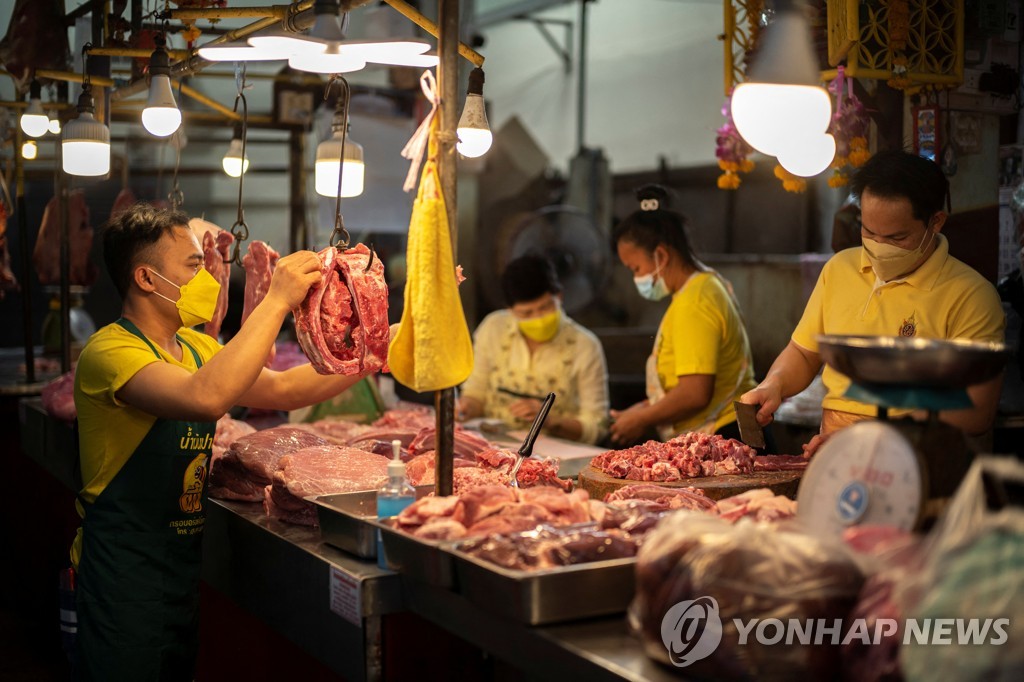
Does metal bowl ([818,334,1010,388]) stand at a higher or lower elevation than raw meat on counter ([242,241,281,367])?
lower

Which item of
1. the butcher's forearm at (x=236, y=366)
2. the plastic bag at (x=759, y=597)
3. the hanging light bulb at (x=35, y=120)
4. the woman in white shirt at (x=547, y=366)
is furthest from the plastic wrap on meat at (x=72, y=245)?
the plastic bag at (x=759, y=597)

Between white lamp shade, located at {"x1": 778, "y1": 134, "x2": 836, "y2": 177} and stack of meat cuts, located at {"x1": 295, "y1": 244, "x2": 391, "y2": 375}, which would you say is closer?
white lamp shade, located at {"x1": 778, "y1": 134, "x2": 836, "y2": 177}

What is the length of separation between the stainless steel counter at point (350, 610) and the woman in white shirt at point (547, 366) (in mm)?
2395

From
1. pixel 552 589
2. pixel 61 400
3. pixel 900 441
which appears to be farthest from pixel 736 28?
pixel 61 400

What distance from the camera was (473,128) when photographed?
3.36m

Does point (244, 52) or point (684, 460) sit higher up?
point (244, 52)

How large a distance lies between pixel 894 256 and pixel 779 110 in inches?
39.0

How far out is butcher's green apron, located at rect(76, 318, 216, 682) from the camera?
10.2 ft

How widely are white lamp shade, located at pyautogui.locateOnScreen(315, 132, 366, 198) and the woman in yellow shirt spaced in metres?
1.68

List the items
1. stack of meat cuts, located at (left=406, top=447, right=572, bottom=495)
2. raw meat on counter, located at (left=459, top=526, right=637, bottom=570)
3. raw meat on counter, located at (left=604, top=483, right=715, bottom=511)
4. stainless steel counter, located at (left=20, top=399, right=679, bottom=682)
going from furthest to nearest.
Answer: stack of meat cuts, located at (left=406, top=447, right=572, bottom=495) → raw meat on counter, located at (left=604, top=483, right=715, bottom=511) → raw meat on counter, located at (left=459, top=526, right=637, bottom=570) → stainless steel counter, located at (left=20, top=399, right=679, bottom=682)

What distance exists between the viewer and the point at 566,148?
45.1ft

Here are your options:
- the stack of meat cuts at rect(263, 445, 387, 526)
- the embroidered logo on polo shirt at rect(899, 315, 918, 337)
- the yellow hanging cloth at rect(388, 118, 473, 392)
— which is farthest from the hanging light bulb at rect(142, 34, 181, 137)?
the embroidered logo on polo shirt at rect(899, 315, 918, 337)

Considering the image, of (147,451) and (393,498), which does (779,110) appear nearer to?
(393,498)

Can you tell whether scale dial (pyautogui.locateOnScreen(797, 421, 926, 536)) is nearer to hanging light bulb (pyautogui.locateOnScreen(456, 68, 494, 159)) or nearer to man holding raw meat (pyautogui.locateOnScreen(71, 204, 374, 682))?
man holding raw meat (pyautogui.locateOnScreen(71, 204, 374, 682))
